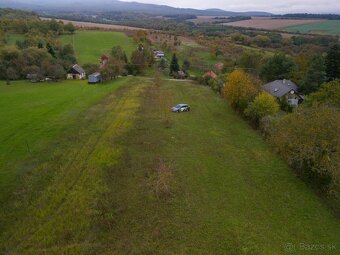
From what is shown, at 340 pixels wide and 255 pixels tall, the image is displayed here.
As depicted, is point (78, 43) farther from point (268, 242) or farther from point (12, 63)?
point (268, 242)

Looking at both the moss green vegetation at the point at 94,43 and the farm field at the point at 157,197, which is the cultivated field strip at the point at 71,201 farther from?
the moss green vegetation at the point at 94,43

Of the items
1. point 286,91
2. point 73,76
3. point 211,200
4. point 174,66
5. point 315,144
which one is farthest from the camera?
point 174,66

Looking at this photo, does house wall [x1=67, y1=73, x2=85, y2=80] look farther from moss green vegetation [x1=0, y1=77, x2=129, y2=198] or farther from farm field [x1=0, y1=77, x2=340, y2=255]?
farm field [x1=0, y1=77, x2=340, y2=255]

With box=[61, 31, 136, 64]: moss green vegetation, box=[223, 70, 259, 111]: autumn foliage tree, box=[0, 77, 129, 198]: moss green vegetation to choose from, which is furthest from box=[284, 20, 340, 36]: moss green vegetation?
box=[0, 77, 129, 198]: moss green vegetation

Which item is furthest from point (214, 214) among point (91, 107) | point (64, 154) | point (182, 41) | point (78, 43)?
point (182, 41)

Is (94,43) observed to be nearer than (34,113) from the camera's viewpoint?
No

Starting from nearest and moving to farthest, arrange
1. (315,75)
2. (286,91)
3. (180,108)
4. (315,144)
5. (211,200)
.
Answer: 1. (211,200)
2. (315,144)
3. (180,108)
4. (286,91)
5. (315,75)

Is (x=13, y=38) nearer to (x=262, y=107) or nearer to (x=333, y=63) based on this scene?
(x=262, y=107)

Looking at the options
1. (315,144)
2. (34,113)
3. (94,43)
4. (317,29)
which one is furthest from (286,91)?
(317,29)
